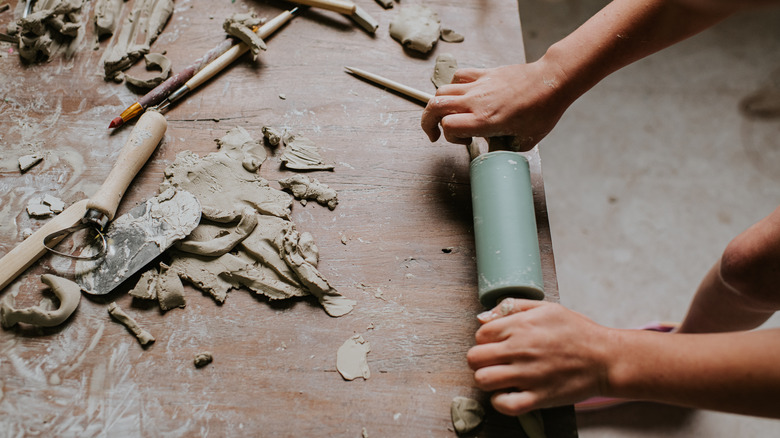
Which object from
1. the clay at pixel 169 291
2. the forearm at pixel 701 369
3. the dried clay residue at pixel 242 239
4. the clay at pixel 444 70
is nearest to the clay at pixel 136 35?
the dried clay residue at pixel 242 239

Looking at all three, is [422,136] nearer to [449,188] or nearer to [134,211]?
[449,188]

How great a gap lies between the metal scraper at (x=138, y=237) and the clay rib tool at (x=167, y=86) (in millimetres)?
216

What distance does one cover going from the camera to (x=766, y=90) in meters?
1.96

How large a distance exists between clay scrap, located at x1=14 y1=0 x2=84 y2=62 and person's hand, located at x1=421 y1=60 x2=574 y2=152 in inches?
33.8

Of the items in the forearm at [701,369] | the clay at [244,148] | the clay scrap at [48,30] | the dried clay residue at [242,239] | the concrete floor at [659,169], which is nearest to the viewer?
the forearm at [701,369]

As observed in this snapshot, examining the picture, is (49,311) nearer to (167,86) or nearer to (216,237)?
(216,237)

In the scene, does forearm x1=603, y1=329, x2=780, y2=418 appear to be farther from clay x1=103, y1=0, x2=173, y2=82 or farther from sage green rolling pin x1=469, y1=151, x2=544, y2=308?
A: clay x1=103, y1=0, x2=173, y2=82

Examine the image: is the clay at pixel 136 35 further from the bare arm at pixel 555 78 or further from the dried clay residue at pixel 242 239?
the bare arm at pixel 555 78

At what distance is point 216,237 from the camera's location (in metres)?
0.93

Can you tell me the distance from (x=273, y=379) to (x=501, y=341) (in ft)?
1.25

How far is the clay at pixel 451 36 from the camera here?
1.17 meters

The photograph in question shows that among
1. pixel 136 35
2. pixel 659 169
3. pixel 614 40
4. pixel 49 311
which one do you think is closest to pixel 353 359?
pixel 49 311

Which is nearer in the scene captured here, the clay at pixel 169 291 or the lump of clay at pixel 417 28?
the clay at pixel 169 291

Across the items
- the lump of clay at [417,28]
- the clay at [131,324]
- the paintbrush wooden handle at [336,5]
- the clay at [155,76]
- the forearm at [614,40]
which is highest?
the forearm at [614,40]
